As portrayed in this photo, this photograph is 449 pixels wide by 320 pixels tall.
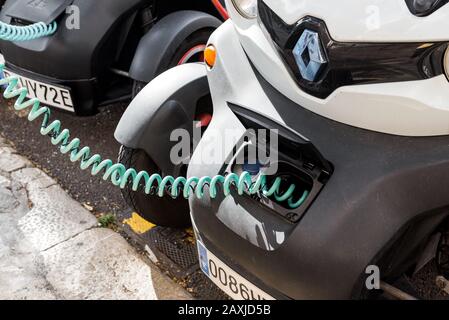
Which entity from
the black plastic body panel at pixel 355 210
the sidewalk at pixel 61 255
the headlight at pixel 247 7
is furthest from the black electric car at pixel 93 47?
the black plastic body panel at pixel 355 210

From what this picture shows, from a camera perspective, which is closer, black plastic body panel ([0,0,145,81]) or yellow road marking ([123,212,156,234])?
yellow road marking ([123,212,156,234])

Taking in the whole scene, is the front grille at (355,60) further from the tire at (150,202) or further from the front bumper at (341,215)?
the tire at (150,202)

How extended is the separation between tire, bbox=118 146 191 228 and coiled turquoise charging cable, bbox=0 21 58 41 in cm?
87

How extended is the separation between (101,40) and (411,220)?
188 cm

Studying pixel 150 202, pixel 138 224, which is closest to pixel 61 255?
pixel 138 224

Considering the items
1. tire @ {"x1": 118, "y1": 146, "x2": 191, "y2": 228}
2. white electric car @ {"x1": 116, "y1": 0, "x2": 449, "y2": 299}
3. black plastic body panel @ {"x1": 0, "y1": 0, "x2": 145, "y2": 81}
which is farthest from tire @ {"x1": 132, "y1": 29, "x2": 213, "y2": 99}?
white electric car @ {"x1": 116, "y1": 0, "x2": 449, "y2": 299}

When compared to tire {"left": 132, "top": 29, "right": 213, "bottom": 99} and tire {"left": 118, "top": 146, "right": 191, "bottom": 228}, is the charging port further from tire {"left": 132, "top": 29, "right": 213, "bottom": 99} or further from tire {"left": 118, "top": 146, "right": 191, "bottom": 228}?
tire {"left": 132, "top": 29, "right": 213, "bottom": 99}

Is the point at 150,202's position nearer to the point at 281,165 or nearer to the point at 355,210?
the point at 281,165

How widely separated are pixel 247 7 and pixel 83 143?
175 centimetres

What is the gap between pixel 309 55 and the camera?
4.26 feet

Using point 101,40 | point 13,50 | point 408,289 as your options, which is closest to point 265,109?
point 408,289

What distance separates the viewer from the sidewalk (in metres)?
Answer: 2.12

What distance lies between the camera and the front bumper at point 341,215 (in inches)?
49.3
